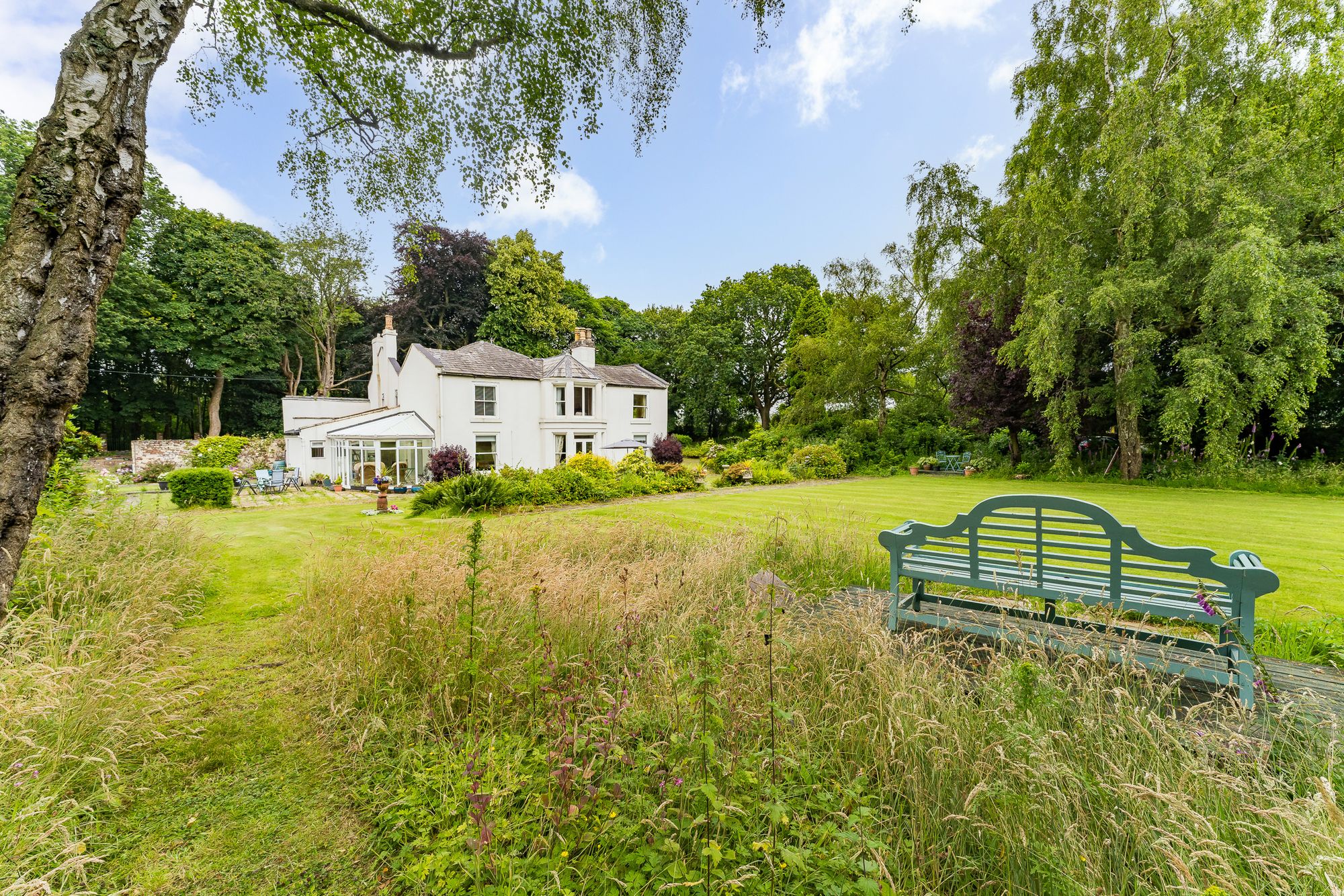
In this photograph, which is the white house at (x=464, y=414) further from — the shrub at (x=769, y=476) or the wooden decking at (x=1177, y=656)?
the wooden decking at (x=1177, y=656)

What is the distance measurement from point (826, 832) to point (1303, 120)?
68.1ft

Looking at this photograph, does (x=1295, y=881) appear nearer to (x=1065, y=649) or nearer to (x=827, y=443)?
(x=1065, y=649)

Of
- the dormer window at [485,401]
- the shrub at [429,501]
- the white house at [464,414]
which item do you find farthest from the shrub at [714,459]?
the shrub at [429,501]

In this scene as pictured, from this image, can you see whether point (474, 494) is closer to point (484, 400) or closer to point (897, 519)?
point (897, 519)

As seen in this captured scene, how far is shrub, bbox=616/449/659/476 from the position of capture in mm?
15727

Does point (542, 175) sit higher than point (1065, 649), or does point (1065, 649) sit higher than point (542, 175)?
point (542, 175)

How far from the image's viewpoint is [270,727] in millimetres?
2969

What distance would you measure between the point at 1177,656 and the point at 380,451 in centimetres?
2132

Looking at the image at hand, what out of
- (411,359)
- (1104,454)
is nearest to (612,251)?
(411,359)

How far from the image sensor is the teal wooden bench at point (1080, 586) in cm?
295

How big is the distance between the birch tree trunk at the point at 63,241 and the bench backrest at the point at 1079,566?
5.32 metres

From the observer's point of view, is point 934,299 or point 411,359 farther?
point 411,359

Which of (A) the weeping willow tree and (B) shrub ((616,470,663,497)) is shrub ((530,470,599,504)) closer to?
(B) shrub ((616,470,663,497))

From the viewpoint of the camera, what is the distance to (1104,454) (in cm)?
1675
